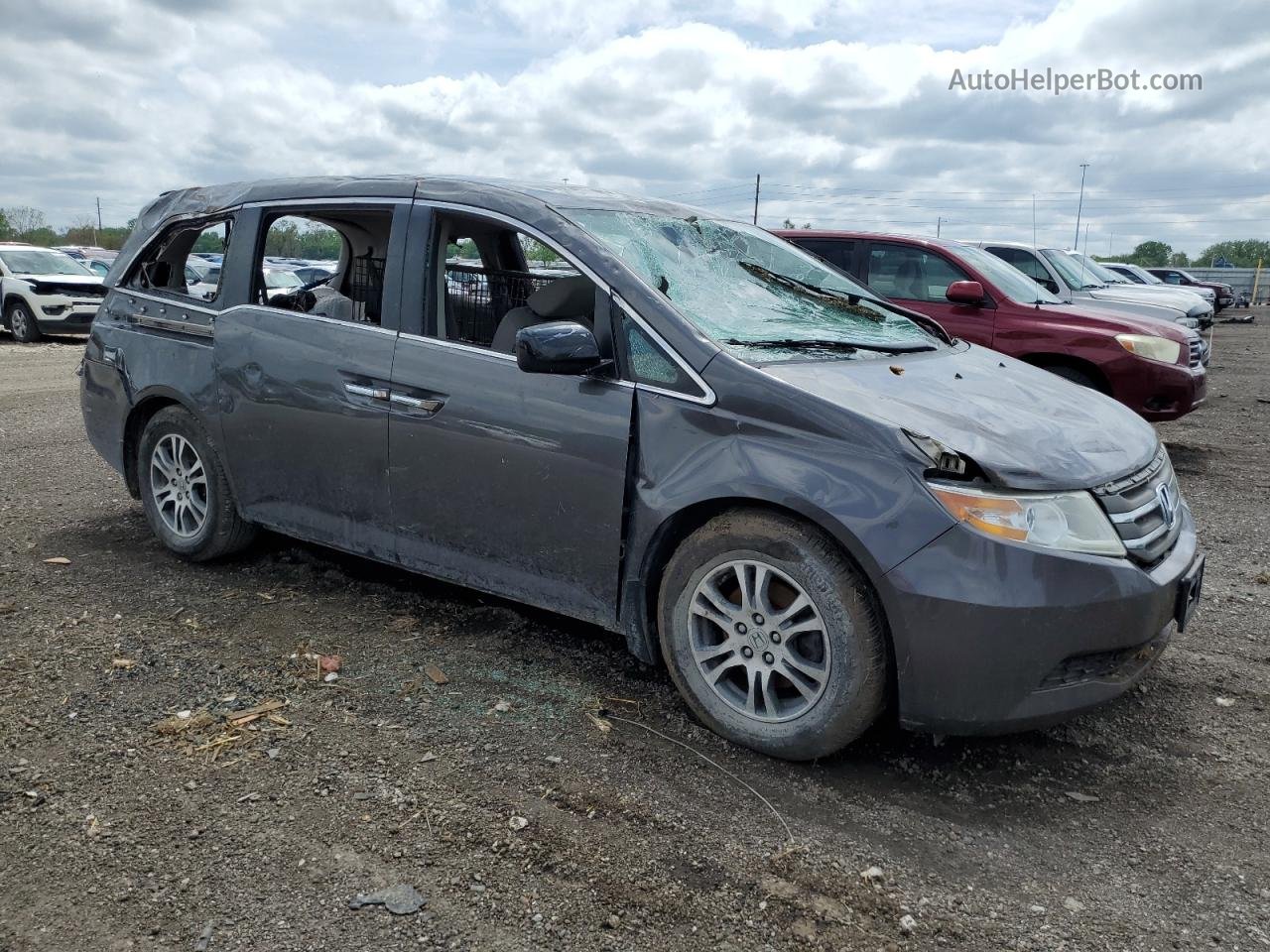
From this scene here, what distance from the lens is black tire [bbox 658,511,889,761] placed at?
3.08 metres

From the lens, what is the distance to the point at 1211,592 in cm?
504

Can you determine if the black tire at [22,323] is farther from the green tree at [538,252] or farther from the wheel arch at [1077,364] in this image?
the green tree at [538,252]

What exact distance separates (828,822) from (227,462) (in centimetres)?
313

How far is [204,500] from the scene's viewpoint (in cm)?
498

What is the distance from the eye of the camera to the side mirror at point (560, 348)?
3451mm

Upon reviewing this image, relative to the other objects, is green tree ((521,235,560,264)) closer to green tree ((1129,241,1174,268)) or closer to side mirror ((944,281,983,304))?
side mirror ((944,281,983,304))

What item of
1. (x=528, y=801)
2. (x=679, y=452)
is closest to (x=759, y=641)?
(x=679, y=452)

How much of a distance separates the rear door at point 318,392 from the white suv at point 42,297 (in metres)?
14.8

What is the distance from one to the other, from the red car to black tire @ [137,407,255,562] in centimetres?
544

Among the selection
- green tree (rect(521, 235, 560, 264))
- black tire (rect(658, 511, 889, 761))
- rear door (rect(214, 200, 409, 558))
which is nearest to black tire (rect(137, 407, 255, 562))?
rear door (rect(214, 200, 409, 558))

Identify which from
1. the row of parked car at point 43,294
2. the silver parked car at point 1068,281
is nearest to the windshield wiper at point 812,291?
the silver parked car at point 1068,281

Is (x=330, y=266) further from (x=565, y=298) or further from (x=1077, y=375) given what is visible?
(x=1077, y=375)

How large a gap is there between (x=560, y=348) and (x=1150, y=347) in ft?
21.4

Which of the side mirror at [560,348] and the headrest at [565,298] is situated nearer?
the side mirror at [560,348]
